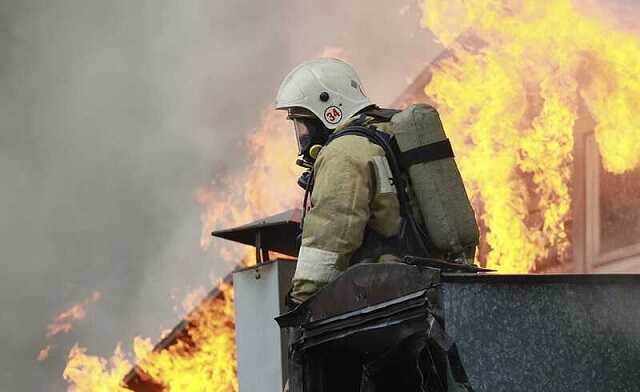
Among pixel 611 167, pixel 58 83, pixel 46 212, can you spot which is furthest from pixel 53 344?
pixel 611 167

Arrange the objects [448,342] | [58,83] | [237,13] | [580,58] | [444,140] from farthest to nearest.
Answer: [58,83] → [237,13] → [580,58] → [444,140] → [448,342]

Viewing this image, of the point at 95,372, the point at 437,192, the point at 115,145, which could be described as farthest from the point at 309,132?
the point at 115,145

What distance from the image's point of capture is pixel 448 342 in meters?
3.68

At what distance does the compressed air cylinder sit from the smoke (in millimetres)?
5297

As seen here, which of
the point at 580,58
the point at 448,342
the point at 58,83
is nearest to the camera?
the point at 448,342

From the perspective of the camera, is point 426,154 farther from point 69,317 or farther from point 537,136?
point 69,317

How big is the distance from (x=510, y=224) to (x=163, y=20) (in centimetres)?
408

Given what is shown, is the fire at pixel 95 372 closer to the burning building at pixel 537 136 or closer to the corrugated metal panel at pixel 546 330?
the burning building at pixel 537 136

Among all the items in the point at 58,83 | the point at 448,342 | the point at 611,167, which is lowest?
the point at 448,342

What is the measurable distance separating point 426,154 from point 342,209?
0.43 meters

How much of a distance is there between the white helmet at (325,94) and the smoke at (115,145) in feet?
15.6

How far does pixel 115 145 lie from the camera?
1053 cm

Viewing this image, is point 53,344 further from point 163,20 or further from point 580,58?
point 580,58

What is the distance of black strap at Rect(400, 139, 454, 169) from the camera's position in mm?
4613
